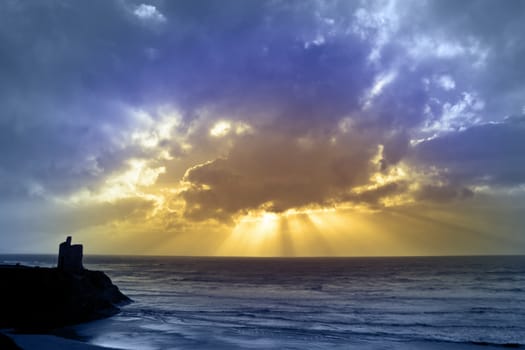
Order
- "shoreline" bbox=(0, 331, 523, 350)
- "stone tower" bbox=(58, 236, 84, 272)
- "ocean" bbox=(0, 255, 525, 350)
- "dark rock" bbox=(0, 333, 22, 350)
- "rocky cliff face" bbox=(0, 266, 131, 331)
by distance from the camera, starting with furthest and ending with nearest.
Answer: "stone tower" bbox=(58, 236, 84, 272), "rocky cliff face" bbox=(0, 266, 131, 331), "ocean" bbox=(0, 255, 525, 350), "shoreline" bbox=(0, 331, 523, 350), "dark rock" bbox=(0, 333, 22, 350)

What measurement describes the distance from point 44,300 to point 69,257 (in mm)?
7215

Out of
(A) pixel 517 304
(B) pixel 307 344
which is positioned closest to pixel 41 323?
(B) pixel 307 344

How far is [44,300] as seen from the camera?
128 ft

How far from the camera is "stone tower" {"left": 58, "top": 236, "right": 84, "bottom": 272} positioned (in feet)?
148

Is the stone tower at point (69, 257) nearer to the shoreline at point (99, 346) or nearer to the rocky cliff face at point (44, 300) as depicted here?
the rocky cliff face at point (44, 300)

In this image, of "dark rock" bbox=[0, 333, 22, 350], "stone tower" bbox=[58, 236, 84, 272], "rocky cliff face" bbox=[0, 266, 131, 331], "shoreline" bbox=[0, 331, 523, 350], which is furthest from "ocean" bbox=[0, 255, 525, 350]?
"stone tower" bbox=[58, 236, 84, 272]

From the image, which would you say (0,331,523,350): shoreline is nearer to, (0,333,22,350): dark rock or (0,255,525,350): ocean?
(0,255,525,350): ocean

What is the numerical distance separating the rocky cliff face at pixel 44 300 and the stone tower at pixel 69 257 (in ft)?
9.36

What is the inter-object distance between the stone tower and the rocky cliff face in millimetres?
2853

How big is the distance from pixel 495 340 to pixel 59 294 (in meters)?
42.7

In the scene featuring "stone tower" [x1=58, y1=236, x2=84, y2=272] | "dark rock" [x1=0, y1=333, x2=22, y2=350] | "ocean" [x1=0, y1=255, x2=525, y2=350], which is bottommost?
"ocean" [x1=0, y1=255, x2=525, y2=350]

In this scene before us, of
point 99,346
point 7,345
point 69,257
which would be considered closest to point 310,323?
point 99,346

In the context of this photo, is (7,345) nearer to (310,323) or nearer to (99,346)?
(99,346)

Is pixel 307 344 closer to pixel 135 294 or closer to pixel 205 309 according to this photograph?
pixel 205 309
